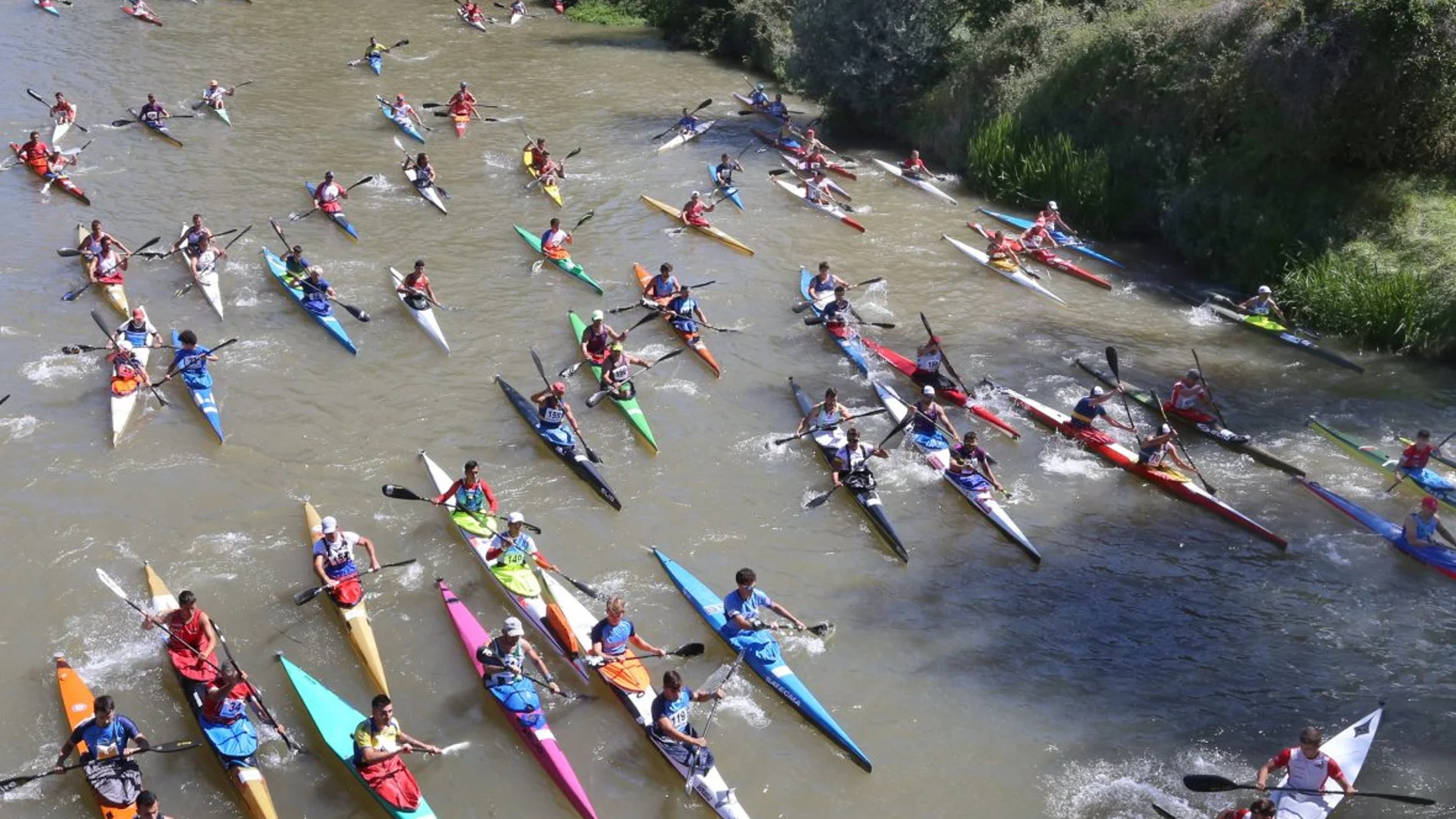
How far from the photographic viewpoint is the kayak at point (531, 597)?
1159 cm

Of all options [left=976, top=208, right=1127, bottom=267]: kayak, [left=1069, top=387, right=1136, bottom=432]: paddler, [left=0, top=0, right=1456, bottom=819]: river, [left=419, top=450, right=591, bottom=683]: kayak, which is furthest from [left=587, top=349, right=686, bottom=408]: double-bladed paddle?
[left=976, top=208, right=1127, bottom=267]: kayak

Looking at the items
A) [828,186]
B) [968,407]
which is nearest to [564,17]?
[828,186]

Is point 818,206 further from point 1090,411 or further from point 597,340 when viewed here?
point 1090,411

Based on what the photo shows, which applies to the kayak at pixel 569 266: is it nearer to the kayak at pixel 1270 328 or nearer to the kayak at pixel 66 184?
the kayak at pixel 66 184

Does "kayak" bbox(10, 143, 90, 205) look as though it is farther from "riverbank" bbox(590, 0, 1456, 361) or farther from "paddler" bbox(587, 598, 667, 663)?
"paddler" bbox(587, 598, 667, 663)

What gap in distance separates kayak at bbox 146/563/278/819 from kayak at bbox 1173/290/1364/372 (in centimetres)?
1671

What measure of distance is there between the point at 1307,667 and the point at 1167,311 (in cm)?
1005

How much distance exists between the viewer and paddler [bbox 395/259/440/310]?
18.5 meters

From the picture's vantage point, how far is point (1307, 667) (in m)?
11.9

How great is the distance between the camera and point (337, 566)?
12078 millimetres

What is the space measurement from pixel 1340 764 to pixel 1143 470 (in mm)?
5484

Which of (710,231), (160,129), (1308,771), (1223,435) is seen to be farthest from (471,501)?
(160,129)

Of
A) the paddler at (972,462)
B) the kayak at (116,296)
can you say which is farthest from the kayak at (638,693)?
the kayak at (116,296)

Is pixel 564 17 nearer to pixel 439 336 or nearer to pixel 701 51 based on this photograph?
pixel 701 51
